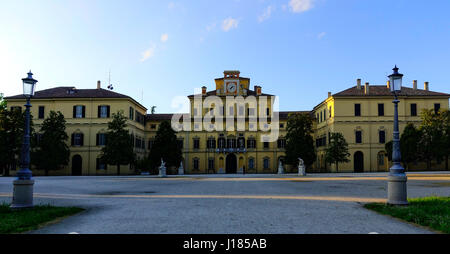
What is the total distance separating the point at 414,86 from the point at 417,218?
4656cm

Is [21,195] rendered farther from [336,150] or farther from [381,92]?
[381,92]

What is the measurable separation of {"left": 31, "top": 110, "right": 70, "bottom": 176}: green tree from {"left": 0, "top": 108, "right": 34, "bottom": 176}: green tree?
2.03 metres

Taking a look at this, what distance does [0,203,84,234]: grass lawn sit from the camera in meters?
7.15

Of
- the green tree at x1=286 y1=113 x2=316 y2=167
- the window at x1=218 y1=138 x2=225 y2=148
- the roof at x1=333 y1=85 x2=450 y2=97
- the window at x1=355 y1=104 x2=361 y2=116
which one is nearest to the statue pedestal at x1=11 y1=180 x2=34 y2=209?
the green tree at x1=286 y1=113 x2=316 y2=167

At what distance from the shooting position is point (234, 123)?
179ft

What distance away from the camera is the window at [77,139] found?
1826 inches

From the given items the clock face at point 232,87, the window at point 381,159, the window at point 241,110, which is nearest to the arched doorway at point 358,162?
the window at point 381,159

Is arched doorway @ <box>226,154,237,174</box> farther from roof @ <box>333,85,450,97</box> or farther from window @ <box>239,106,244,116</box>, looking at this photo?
roof @ <box>333,85,450,97</box>

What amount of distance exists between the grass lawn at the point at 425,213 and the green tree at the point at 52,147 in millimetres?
38656

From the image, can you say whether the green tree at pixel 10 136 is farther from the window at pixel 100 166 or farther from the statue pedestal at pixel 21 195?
the statue pedestal at pixel 21 195

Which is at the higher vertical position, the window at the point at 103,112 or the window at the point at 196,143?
the window at the point at 103,112

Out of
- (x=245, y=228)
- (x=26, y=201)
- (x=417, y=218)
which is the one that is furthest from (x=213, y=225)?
(x=26, y=201)
